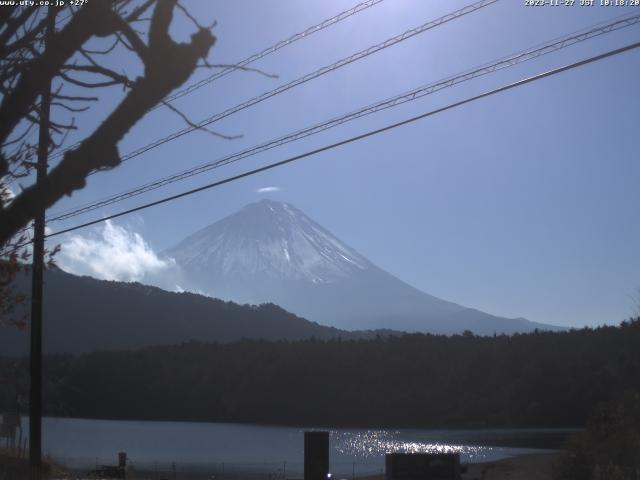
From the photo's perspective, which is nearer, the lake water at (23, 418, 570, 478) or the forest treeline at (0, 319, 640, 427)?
the lake water at (23, 418, 570, 478)

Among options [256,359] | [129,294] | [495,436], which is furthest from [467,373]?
[129,294]

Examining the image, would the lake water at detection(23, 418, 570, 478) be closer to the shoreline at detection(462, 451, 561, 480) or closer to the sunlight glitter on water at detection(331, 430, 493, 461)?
the sunlight glitter on water at detection(331, 430, 493, 461)

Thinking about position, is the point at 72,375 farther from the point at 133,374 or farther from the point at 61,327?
the point at 61,327

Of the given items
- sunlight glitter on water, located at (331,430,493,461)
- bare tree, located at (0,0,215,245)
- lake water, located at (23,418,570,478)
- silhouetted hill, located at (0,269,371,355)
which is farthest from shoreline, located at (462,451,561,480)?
silhouetted hill, located at (0,269,371,355)

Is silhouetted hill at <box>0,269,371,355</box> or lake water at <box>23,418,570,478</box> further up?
silhouetted hill at <box>0,269,371,355</box>

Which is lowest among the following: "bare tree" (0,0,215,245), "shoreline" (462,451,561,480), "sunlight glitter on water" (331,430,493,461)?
"sunlight glitter on water" (331,430,493,461)
